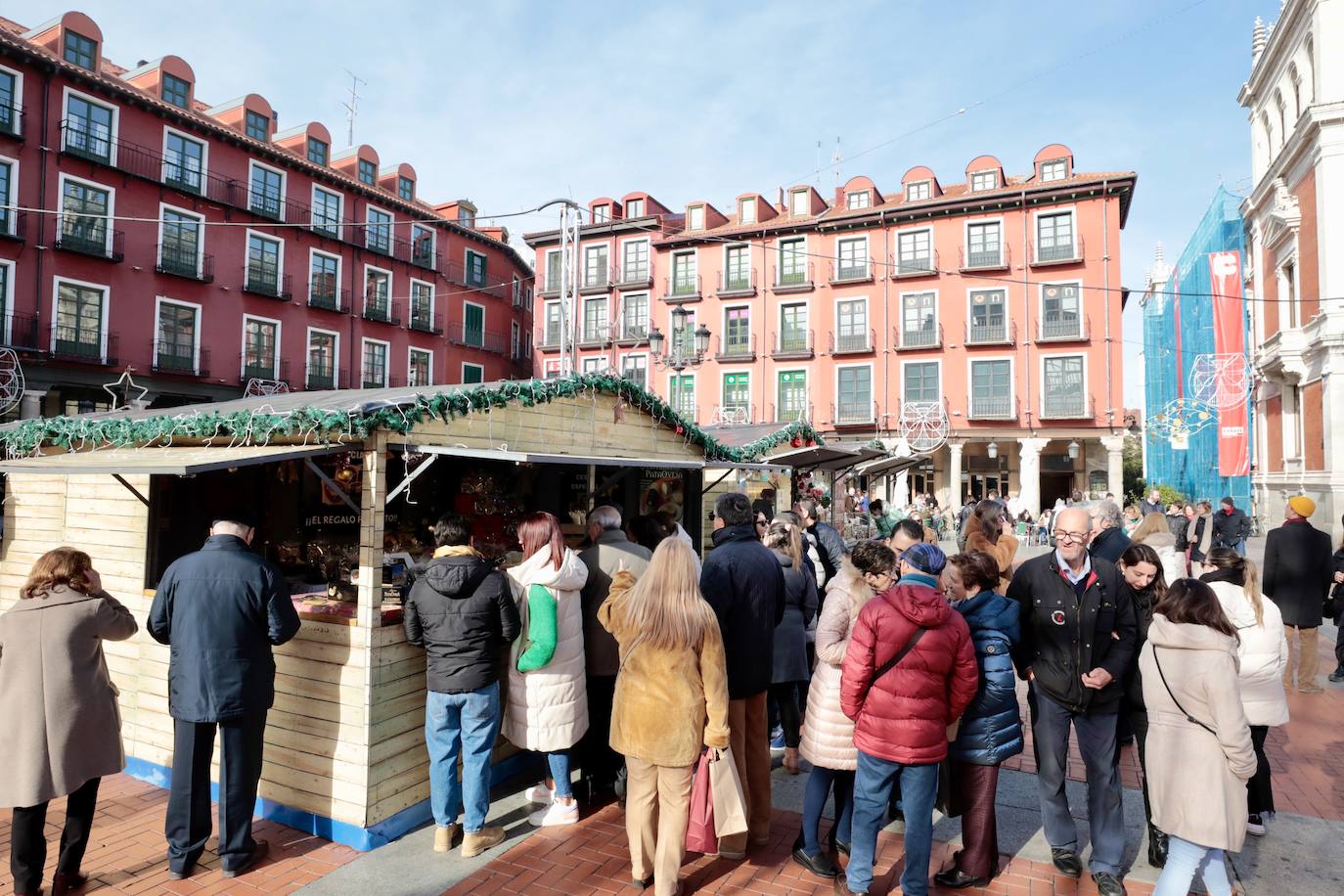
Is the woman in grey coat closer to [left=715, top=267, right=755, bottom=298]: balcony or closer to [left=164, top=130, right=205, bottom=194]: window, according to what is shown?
[left=164, top=130, right=205, bottom=194]: window

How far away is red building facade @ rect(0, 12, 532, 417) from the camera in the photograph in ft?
63.8

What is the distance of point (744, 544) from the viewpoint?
4.28 metres

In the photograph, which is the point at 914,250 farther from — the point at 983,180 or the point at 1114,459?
the point at 1114,459

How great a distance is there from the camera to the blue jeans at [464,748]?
412cm

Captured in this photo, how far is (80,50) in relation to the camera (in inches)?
818

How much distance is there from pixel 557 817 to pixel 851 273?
28.4 m

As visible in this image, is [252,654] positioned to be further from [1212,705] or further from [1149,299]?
[1149,299]

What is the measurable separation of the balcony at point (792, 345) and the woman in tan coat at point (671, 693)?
91.8 feet

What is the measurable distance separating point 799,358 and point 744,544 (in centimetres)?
2737

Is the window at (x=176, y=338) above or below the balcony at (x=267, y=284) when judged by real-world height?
below

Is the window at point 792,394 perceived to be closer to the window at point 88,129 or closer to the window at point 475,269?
the window at point 475,269

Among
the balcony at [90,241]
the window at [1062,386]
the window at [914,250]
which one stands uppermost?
the window at [914,250]

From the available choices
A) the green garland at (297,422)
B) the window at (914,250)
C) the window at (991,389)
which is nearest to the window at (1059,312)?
the window at (991,389)

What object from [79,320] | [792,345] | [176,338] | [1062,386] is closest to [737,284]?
[792,345]
